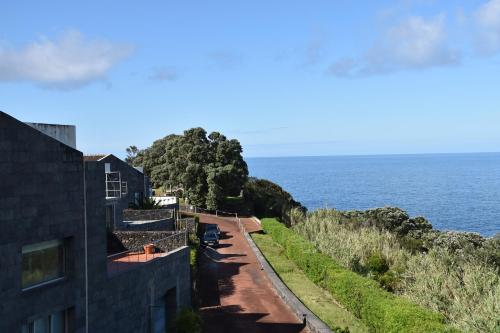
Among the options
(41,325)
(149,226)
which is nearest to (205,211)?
(149,226)

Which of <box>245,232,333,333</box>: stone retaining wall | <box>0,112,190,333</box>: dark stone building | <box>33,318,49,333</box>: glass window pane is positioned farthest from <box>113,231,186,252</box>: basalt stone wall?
<box>33,318,49,333</box>: glass window pane

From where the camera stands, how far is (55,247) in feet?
47.6

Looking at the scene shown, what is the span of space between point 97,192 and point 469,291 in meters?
15.6

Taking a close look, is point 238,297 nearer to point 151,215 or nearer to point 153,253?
point 153,253

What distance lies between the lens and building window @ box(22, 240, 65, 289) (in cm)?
1339

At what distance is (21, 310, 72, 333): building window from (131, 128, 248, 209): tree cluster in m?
44.5

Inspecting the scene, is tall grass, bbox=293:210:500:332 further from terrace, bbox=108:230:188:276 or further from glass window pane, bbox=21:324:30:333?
glass window pane, bbox=21:324:30:333

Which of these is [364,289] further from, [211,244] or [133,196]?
[133,196]

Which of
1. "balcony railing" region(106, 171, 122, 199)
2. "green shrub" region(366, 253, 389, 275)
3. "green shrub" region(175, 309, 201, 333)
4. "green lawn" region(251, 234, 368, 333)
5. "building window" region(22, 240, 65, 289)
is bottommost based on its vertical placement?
"green lawn" region(251, 234, 368, 333)

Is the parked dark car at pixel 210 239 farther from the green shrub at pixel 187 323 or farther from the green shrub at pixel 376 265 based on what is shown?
the green shrub at pixel 187 323

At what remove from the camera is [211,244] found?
4419cm

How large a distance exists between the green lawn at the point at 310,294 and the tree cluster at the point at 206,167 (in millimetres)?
17511

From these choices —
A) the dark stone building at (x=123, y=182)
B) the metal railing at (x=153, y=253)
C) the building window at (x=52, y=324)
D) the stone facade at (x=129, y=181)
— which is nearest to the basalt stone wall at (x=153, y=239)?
the metal railing at (x=153, y=253)

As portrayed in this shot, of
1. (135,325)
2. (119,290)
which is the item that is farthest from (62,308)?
(135,325)
